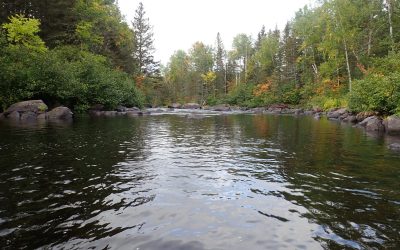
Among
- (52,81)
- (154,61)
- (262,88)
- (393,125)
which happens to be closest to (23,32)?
(52,81)

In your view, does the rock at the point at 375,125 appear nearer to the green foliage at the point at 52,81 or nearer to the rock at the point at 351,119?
the rock at the point at 351,119

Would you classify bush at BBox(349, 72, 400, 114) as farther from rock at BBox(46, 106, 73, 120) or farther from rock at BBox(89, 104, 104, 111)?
rock at BBox(89, 104, 104, 111)

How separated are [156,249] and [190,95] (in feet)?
268

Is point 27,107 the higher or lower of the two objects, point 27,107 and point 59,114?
the higher

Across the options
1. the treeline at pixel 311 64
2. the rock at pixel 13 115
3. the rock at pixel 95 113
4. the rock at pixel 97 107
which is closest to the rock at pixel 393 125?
the treeline at pixel 311 64

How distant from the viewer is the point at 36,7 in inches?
1441

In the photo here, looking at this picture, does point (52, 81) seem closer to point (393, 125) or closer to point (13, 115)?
point (13, 115)

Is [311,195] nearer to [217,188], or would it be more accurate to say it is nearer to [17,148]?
[217,188]

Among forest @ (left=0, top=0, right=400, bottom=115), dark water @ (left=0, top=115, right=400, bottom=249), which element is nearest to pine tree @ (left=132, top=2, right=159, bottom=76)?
forest @ (left=0, top=0, right=400, bottom=115)

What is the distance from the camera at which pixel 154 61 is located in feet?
220

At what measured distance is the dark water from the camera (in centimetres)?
460

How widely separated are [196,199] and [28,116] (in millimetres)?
22991

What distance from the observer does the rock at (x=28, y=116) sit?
79.8ft

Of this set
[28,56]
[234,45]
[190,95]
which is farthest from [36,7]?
[234,45]
